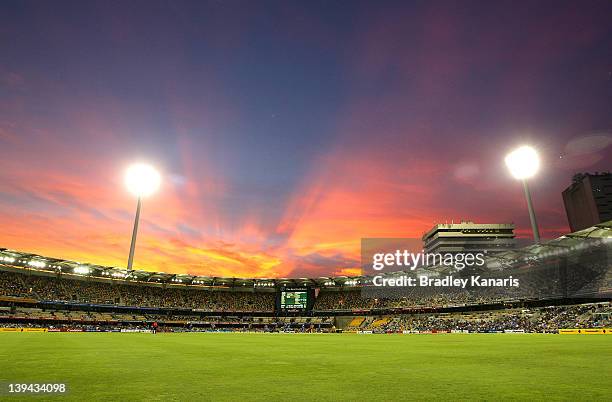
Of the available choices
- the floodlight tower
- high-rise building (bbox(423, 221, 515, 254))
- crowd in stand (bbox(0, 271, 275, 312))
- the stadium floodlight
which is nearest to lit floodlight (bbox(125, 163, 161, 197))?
the floodlight tower

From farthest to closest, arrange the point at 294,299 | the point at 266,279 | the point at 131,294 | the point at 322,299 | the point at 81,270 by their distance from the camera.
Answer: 1. the point at 322,299
2. the point at 266,279
3. the point at 131,294
4. the point at 294,299
5. the point at 81,270

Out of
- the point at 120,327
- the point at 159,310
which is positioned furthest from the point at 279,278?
the point at 120,327

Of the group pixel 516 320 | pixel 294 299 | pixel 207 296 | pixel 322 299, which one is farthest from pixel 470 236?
pixel 207 296

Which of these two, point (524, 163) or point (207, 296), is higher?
point (524, 163)

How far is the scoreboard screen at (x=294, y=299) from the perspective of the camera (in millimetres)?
84500

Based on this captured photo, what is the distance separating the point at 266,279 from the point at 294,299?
13443 millimetres

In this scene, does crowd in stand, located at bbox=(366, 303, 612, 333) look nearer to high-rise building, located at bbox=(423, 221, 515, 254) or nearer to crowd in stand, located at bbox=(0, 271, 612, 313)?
crowd in stand, located at bbox=(0, 271, 612, 313)

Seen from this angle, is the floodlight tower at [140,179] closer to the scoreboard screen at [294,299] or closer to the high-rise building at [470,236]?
the scoreboard screen at [294,299]

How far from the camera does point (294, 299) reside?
279ft

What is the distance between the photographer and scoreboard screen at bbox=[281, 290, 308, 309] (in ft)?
277

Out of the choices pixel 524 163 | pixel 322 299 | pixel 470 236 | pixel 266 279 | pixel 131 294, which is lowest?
pixel 322 299

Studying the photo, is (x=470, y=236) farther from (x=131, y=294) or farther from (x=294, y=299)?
(x=131, y=294)

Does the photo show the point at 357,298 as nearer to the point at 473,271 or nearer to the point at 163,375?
the point at 473,271

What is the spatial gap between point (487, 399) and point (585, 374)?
4.76 metres
